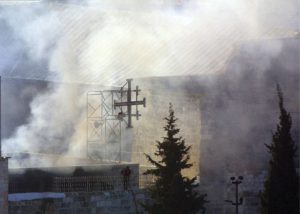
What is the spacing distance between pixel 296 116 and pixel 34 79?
9819 mm

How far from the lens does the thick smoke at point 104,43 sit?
23359mm

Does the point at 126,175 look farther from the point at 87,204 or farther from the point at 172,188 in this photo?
the point at 172,188

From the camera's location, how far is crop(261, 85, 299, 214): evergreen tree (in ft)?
56.5

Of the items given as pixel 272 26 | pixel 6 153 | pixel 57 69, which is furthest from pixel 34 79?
pixel 272 26

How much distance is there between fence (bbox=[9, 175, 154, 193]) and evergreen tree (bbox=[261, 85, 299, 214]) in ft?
9.60

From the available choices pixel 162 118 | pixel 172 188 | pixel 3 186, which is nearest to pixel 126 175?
pixel 172 188

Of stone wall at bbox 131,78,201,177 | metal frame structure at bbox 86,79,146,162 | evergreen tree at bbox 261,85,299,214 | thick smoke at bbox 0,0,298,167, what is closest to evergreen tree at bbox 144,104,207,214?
evergreen tree at bbox 261,85,299,214

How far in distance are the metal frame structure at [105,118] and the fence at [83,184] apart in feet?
15.7

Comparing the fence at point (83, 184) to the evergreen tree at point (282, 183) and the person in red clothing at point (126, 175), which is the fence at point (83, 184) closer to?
the person in red clothing at point (126, 175)

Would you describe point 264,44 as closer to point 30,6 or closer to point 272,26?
point 272,26

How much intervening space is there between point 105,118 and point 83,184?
6833 mm

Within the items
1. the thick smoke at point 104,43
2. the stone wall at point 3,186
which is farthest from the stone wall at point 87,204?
the thick smoke at point 104,43

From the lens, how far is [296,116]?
20.6m

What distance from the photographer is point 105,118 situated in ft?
82.5
